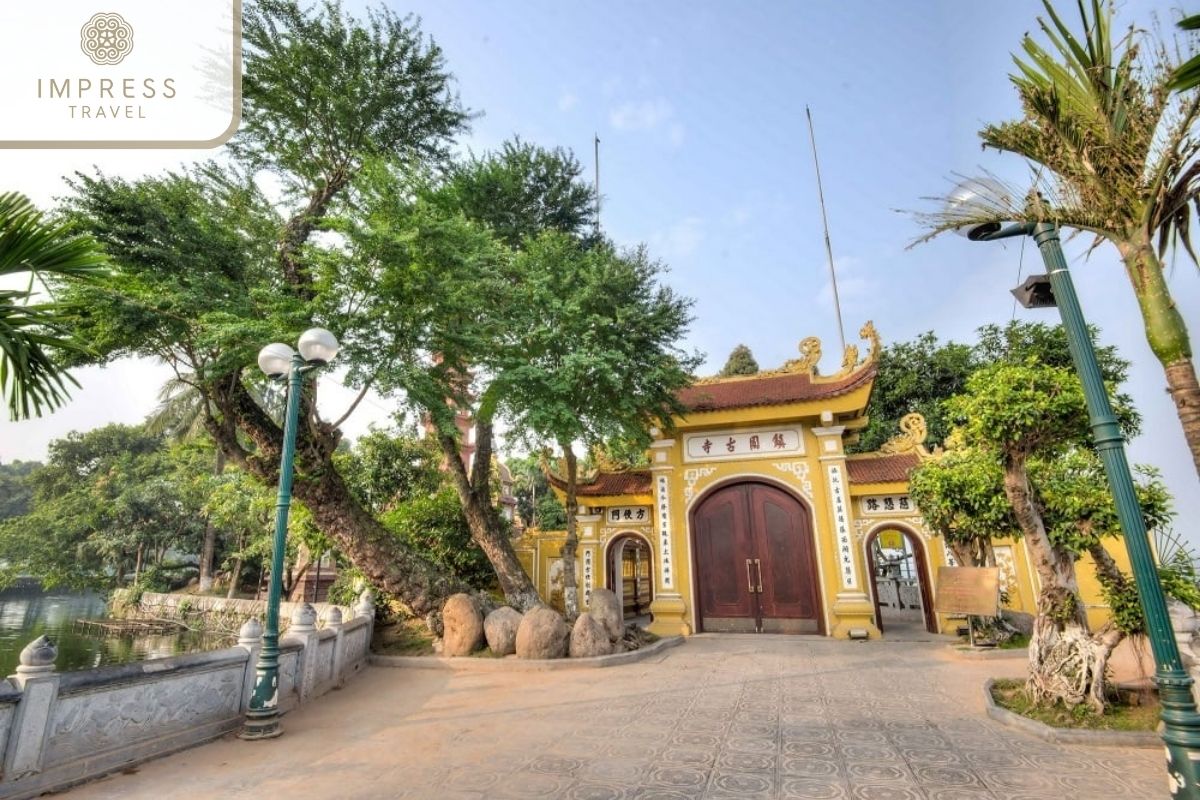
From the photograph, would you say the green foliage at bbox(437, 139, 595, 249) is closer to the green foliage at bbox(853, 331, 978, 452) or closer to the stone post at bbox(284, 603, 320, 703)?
the stone post at bbox(284, 603, 320, 703)

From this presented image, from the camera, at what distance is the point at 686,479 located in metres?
11.6

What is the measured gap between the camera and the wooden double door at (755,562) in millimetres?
10477

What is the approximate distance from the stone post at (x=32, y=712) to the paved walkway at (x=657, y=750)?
351 mm

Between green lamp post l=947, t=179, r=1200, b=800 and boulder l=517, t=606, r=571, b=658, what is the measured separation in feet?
20.6

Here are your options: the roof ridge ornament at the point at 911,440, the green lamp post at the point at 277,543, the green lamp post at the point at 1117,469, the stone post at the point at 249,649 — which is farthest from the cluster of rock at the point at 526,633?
the roof ridge ornament at the point at 911,440

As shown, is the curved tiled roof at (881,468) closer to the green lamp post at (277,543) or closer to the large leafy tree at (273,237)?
the large leafy tree at (273,237)

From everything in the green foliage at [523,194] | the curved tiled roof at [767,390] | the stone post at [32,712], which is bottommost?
the stone post at [32,712]

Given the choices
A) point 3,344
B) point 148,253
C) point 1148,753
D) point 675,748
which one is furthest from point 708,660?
point 148,253

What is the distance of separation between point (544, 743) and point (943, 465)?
575cm

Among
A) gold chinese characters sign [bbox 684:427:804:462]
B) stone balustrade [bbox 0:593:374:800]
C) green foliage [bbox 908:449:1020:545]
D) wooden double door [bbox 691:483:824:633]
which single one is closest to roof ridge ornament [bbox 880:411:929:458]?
gold chinese characters sign [bbox 684:427:804:462]

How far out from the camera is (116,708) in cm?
373

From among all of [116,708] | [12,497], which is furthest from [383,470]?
[12,497]

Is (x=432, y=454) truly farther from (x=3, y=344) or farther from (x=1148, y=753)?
(x=1148, y=753)

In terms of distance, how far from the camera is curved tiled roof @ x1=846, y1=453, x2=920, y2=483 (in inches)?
412
